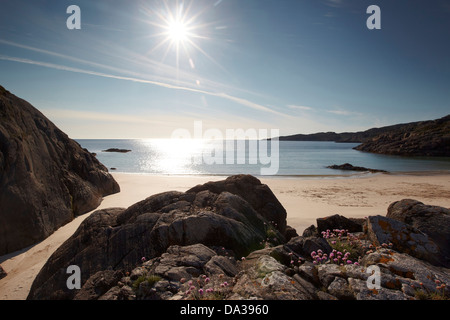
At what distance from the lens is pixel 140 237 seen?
5996 mm

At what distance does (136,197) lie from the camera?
16594 millimetres

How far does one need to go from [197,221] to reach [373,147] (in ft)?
375

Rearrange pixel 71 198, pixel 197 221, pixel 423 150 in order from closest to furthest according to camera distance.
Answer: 1. pixel 197 221
2. pixel 71 198
3. pixel 423 150

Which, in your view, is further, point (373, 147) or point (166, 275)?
point (373, 147)

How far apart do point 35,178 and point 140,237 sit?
22.9 feet

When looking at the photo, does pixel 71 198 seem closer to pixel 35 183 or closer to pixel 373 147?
pixel 35 183

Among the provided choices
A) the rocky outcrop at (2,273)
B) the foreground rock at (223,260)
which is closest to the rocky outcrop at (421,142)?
the foreground rock at (223,260)

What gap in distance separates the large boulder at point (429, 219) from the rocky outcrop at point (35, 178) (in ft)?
42.8

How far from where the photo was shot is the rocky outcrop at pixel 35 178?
8.37 m

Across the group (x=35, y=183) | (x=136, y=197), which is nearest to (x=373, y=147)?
(x=136, y=197)

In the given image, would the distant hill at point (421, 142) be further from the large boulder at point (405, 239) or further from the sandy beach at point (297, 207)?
the large boulder at point (405, 239)

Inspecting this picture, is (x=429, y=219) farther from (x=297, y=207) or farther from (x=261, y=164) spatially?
(x=261, y=164)

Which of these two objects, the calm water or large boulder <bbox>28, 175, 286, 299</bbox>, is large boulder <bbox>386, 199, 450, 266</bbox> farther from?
the calm water

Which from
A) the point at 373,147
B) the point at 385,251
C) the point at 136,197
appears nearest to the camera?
the point at 385,251
